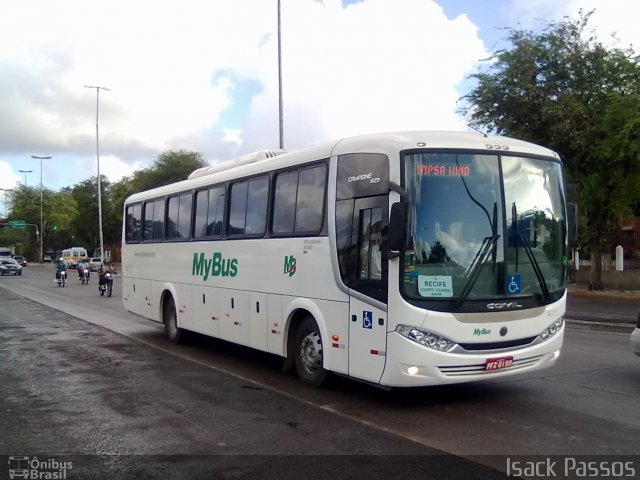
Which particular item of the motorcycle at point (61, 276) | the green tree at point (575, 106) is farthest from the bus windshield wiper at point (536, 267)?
the motorcycle at point (61, 276)

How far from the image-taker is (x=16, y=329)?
1511 centimetres

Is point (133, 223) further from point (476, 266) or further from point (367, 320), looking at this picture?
point (476, 266)

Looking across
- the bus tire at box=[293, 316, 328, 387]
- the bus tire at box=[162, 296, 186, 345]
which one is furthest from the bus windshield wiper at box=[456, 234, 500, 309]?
the bus tire at box=[162, 296, 186, 345]

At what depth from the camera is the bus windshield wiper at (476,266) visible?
21.6ft

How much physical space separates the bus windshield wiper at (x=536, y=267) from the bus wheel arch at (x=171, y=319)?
297 inches

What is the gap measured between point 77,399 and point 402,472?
183 inches

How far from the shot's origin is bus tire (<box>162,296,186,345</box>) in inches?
491

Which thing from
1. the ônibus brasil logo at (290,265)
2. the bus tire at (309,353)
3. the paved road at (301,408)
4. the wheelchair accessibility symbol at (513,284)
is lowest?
the paved road at (301,408)

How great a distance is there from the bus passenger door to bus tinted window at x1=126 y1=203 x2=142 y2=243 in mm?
8676

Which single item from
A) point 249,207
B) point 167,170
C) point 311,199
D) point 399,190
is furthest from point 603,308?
point 167,170

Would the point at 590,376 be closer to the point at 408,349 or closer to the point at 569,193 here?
the point at 569,193

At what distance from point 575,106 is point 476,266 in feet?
58.8

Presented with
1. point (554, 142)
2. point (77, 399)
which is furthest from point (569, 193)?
point (554, 142)

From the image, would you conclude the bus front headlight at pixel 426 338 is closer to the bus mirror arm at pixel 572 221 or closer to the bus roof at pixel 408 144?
the bus roof at pixel 408 144
